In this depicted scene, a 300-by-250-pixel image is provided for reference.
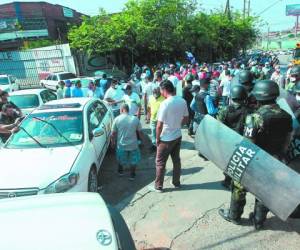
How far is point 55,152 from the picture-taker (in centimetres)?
562

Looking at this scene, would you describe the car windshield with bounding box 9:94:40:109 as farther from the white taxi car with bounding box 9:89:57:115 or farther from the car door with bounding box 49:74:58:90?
the car door with bounding box 49:74:58:90

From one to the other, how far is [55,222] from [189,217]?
2522mm

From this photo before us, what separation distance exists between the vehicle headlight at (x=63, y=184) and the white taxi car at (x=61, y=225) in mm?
1643

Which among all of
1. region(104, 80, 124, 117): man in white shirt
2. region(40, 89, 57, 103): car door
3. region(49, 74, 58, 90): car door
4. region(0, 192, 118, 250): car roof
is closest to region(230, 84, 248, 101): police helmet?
region(0, 192, 118, 250): car roof

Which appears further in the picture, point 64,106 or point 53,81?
point 53,81

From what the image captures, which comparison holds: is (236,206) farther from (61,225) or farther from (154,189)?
(61,225)

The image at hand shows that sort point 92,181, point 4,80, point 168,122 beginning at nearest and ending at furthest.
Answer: point 168,122 < point 92,181 < point 4,80

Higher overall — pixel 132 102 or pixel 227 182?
pixel 132 102

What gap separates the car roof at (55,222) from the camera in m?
2.35

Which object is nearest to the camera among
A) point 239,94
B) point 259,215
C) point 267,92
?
point 267,92

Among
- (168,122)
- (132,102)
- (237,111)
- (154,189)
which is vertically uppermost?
(237,111)

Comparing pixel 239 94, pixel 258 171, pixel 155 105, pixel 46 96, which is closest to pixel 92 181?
pixel 155 105

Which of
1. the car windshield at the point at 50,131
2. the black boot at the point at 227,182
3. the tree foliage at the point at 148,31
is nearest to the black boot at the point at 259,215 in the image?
the black boot at the point at 227,182

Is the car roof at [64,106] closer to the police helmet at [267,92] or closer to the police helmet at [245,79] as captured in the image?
the police helmet at [245,79]
